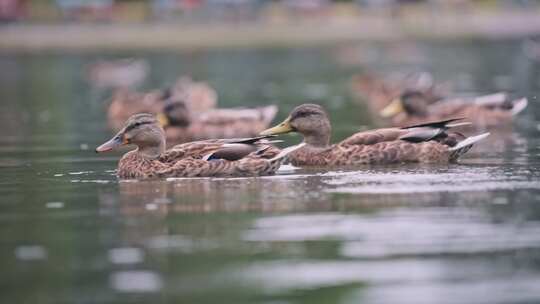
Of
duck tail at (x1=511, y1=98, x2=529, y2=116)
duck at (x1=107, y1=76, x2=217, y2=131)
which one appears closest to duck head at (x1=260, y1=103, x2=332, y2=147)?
duck tail at (x1=511, y1=98, x2=529, y2=116)

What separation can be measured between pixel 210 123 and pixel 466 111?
10.9 ft

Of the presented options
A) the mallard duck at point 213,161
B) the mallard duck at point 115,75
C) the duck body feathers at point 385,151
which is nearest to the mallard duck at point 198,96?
the duck body feathers at point 385,151

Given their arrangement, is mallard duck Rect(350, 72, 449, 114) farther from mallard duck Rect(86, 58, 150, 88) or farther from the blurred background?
mallard duck Rect(86, 58, 150, 88)

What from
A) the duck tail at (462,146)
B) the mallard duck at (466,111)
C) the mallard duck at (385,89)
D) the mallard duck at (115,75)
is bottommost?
the duck tail at (462,146)

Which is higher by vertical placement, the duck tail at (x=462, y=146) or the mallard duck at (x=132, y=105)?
the mallard duck at (x=132, y=105)

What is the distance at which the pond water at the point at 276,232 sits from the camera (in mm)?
9570

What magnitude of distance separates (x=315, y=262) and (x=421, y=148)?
18.7 feet

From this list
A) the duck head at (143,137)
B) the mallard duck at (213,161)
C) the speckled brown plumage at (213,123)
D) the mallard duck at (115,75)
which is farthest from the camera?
the mallard duck at (115,75)

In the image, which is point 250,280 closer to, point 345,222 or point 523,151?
point 345,222

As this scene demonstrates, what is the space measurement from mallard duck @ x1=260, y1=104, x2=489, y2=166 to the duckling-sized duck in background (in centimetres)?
452

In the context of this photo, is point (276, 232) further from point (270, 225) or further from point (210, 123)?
point (210, 123)

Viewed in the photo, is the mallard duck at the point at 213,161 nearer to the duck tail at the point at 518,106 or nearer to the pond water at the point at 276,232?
the pond water at the point at 276,232

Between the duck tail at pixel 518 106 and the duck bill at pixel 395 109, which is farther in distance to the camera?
the duck bill at pixel 395 109

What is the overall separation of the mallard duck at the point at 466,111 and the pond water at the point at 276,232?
1237mm
